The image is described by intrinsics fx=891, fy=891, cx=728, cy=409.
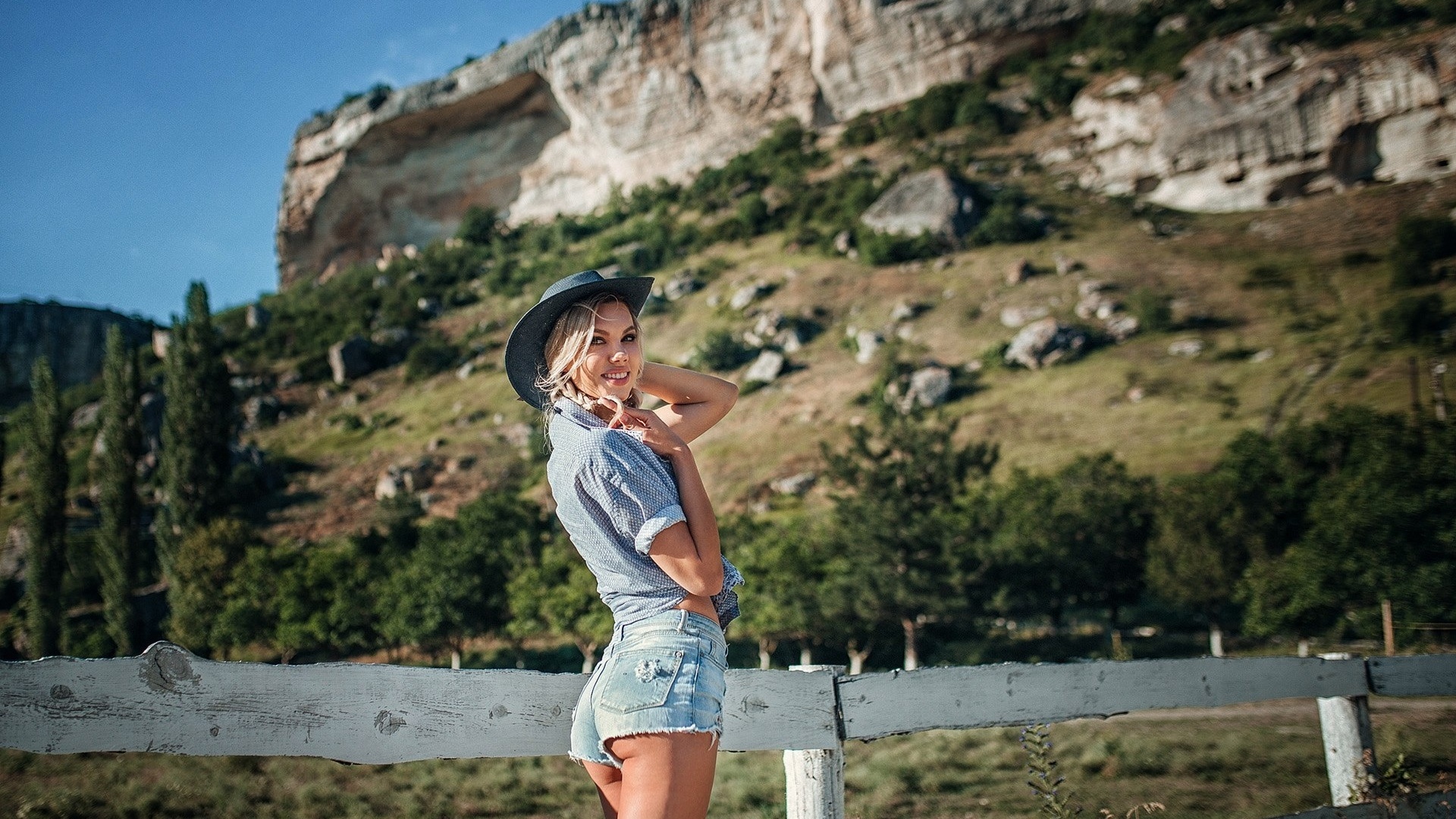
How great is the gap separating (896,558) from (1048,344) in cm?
2402

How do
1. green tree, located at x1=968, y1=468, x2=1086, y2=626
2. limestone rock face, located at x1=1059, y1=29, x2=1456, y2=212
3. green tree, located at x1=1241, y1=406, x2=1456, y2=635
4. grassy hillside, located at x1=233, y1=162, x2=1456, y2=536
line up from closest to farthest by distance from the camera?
green tree, located at x1=1241, y1=406, x2=1456, y2=635 < green tree, located at x1=968, y1=468, x2=1086, y2=626 < grassy hillside, located at x1=233, y1=162, x2=1456, y2=536 < limestone rock face, located at x1=1059, y1=29, x2=1456, y2=212

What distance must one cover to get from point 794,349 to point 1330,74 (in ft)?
121

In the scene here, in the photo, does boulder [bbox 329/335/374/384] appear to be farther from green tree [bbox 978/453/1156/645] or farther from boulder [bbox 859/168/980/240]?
green tree [bbox 978/453/1156/645]

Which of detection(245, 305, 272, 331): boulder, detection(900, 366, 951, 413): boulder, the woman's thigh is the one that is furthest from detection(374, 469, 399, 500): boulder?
the woman's thigh

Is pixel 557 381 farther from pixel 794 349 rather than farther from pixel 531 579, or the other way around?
pixel 794 349

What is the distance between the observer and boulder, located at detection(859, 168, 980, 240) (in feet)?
195

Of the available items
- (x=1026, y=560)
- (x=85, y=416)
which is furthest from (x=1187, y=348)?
(x=85, y=416)

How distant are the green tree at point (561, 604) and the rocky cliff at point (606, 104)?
5919 cm

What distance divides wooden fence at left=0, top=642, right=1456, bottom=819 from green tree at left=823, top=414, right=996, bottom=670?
23.7 m

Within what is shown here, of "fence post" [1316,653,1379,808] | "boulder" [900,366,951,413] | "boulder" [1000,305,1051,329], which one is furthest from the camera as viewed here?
"boulder" [1000,305,1051,329]

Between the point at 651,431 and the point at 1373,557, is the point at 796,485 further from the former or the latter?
the point at 651,431

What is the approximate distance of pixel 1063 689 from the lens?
8.87 ft

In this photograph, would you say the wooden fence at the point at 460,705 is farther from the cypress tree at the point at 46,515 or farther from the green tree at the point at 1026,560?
the cypress tree at the point at 46,515

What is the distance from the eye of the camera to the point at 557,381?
1865 mm
